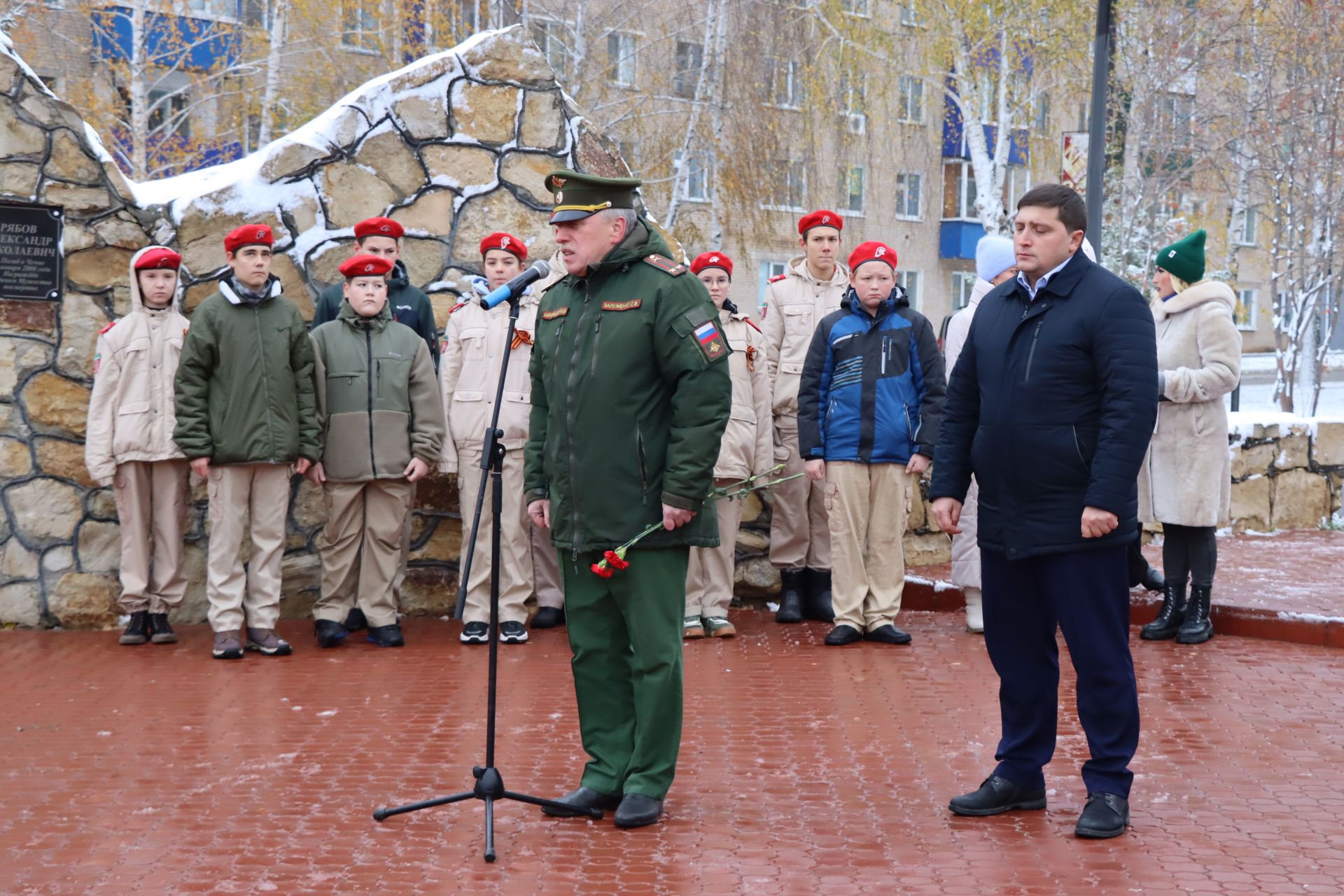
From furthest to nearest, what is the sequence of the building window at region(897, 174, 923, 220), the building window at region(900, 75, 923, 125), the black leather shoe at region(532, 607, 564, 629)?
the building window at region(897, 174, 923, 220), the building window at region(900, 75, 923, 125), the black leather shoe at region(532, 607, 564, 629)

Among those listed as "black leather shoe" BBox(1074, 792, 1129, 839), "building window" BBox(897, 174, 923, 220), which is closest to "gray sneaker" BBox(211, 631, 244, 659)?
"black leather shoe" BBox(1074, 792, 1129, 839)

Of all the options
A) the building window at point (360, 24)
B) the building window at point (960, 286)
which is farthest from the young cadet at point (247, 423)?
the building window at point (960, 286)

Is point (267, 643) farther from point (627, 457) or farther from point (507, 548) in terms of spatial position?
point (627, 457)

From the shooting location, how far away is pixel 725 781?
5.42m

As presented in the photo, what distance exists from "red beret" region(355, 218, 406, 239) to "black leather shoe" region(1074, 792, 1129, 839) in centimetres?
532

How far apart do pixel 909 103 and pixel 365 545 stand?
2206 centimetres

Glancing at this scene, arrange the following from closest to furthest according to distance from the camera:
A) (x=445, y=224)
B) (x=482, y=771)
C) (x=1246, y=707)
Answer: (x=482, y=771)
(x=1246, y=707)
(x=445, y=224)

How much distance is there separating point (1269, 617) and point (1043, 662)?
3.75 m

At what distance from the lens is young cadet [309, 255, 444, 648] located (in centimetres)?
813

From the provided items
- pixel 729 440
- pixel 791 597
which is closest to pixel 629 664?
pixel 729 440

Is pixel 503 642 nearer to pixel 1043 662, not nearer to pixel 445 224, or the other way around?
pixel 445 224

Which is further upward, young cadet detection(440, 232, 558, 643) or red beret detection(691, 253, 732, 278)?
red beret detection(691, 253, 732, 278)

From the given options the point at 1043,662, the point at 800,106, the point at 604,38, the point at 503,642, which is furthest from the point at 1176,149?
the point at 1043,662

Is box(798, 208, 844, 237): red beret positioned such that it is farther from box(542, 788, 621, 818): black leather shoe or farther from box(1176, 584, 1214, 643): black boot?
box(542, 788, 621, 818): black leather shoe
